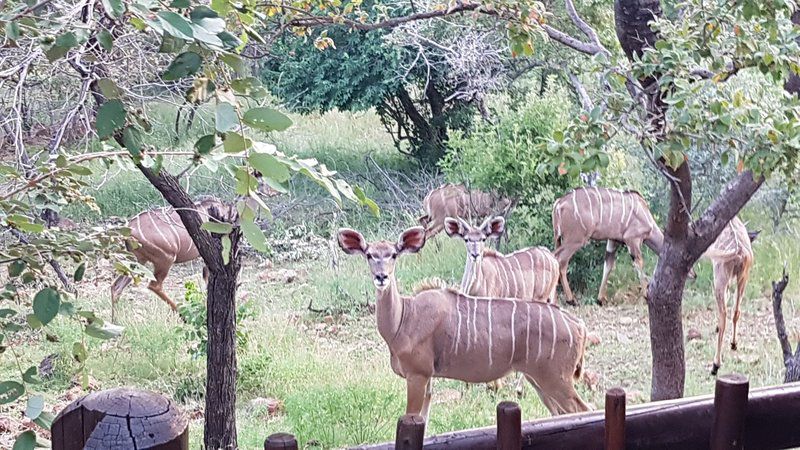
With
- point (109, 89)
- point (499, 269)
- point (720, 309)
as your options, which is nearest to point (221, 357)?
point (499, 269)

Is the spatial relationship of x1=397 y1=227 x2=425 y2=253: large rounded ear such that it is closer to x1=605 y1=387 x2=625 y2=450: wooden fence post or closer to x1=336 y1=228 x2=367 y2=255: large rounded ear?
x1=336 y1=228 x2=367 y2=255: large rounded ear

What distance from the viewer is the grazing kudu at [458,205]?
7570mm

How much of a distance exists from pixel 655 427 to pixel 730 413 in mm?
117

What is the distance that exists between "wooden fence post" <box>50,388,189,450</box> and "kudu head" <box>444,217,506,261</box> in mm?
4356

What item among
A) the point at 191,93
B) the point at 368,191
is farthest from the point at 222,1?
the point at 368,191

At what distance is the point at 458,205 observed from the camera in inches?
306

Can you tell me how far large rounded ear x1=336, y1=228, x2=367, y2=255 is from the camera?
443 cm

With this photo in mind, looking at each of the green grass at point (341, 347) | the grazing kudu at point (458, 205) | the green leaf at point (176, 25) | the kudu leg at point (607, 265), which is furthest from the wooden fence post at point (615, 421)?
the grazing kudu at point (458, 205)

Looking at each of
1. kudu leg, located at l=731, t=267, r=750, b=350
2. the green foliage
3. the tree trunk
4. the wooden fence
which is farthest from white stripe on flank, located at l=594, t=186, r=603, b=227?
the wooden fence

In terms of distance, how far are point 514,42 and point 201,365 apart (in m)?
3.12

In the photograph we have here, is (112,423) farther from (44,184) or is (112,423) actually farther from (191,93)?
(44,184)

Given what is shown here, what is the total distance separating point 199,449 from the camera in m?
4.25

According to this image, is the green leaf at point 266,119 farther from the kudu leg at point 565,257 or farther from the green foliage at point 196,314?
the kudu leg at point 565,257

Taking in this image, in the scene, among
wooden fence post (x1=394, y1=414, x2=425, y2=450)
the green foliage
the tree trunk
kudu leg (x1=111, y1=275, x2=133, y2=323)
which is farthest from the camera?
kudu leg (x1=111, y1=275, x2=133, y2=323)
